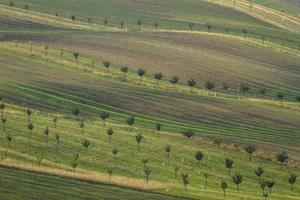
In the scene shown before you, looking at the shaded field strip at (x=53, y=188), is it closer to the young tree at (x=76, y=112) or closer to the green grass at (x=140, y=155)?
the green grass at (x=140, y=155)

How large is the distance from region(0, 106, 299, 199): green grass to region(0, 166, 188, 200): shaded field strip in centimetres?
414

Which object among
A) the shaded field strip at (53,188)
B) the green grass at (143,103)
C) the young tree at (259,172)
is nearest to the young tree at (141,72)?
the green grass at (143,103)

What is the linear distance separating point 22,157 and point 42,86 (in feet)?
120

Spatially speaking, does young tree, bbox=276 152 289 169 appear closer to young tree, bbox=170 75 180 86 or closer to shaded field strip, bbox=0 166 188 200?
shaded field strip, bbox=0 166 188 200

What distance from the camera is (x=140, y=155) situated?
4336 inches

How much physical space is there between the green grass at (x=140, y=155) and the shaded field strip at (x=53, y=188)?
4.14 metres

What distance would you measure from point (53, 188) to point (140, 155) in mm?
21583

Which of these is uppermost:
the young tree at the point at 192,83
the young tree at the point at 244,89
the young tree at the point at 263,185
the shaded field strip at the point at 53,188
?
the young tree at the point at 192,83

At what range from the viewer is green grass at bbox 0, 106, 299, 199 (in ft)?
333

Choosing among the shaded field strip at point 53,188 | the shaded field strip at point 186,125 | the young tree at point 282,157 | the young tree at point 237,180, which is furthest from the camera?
the shaded field strip at point 186,125

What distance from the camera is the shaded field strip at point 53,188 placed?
286ft

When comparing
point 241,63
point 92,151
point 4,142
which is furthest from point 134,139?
point 241,63

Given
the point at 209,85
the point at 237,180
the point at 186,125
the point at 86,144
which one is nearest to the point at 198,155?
the point at 237,180

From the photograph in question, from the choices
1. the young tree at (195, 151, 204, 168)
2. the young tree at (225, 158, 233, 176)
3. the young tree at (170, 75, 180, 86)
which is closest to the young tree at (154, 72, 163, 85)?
the young tree at (170, 75, 180, 86)
